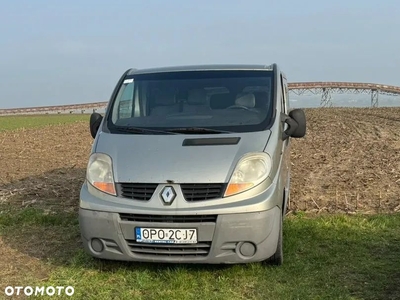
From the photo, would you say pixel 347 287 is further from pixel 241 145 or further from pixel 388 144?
pixel 388 144

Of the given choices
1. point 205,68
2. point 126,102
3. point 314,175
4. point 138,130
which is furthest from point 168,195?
point 314,175

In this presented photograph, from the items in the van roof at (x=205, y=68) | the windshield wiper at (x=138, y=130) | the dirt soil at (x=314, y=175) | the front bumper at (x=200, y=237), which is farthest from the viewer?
the dirt soil at (x=314, y=175)

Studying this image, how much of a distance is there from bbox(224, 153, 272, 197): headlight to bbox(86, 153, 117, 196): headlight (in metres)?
1.09

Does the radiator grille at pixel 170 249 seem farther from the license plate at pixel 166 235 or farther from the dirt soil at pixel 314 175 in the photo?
the dirt soil at pixel 314 175

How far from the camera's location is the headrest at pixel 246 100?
527cm

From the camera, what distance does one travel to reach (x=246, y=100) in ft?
17.4

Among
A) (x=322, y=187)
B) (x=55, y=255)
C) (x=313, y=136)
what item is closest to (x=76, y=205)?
(x=55, y=255)

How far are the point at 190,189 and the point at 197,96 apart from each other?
1420 mm

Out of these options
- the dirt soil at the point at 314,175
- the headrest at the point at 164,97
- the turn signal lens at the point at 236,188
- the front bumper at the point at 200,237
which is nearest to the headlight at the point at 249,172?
the turn signal lens at the point at 236,188

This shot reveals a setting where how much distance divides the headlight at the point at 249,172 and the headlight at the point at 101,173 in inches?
42.8

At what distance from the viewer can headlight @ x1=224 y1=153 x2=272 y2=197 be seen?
4.36 meters

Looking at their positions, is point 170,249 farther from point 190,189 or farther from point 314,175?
point 314,175

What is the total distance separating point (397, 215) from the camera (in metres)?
6.75

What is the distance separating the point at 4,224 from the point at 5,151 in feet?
33.0
